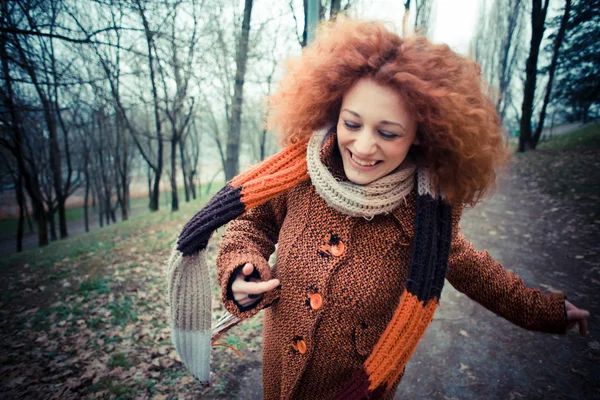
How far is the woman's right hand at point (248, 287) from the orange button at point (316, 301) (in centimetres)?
19

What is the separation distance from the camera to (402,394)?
288cm

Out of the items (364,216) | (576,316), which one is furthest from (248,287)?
(576,316)

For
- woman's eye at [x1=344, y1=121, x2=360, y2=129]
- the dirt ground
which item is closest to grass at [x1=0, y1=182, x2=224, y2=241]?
the dirt ground

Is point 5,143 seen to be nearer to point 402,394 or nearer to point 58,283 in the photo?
point 58,283

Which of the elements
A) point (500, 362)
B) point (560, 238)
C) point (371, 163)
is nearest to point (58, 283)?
point (371, 163)

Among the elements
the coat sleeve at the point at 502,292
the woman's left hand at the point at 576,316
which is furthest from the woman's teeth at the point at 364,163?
the woman's left hand at the point at 576,316

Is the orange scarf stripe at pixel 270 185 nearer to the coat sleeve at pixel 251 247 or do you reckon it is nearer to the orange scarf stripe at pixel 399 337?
the coat sleeve at pixel 251 247

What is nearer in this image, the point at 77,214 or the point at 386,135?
the point at 386,135

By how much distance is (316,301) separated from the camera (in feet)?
4.31

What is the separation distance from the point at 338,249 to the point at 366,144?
1.61 feet

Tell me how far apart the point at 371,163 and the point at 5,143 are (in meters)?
12.2

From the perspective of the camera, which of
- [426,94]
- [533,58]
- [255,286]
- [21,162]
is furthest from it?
[533,58]

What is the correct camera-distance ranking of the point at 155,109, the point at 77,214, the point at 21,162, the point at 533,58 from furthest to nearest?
the point at 77,214 < the point at 155,109 < the point at 533,58 < the point at 21,162

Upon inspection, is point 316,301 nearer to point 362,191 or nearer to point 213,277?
point 362,191
